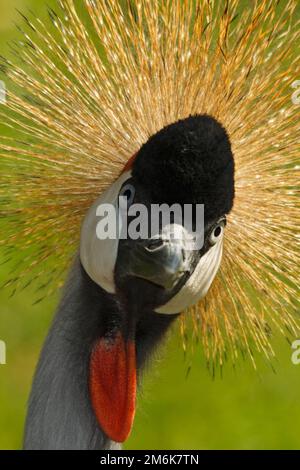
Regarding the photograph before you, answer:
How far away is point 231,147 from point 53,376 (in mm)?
566

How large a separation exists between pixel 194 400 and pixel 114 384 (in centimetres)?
160

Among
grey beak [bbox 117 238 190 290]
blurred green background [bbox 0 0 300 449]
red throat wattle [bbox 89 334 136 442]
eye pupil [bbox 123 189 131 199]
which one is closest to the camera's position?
grey beak [bbox 117 238 190 290]

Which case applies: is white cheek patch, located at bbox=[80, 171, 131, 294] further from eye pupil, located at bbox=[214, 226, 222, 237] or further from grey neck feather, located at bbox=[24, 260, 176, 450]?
eye pupil, located at bbox=[214, 226, 222, 237]

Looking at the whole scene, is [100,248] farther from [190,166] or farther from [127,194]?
[190,166]

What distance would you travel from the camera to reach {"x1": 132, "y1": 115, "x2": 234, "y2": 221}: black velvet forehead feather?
1612 millimetres

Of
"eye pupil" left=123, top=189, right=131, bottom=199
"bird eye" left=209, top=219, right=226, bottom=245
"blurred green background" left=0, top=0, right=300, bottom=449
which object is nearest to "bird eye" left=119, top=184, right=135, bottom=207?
"eye pupil" left=123, top=189, right=131, bottom=199

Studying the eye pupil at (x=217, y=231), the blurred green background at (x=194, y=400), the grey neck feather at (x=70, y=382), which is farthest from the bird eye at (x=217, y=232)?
A: the blurred green background at (x=194, y=400)

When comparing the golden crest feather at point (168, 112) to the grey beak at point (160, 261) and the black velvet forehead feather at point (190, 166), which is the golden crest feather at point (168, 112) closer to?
the black velvet forehead feather at point (190, 166)

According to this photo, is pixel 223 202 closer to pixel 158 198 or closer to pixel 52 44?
pixel 158 198

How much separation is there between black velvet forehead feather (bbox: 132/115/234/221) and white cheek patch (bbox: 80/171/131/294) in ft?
0.28

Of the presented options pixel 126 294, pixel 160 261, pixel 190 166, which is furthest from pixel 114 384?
pixel 190 166

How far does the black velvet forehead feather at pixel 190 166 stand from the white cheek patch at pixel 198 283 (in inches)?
4.2

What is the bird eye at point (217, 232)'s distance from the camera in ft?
5.62

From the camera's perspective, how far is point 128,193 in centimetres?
170
